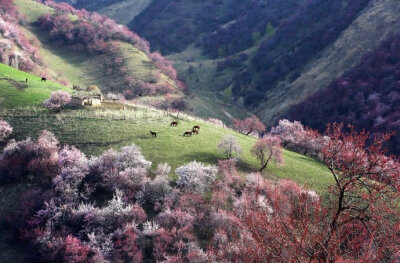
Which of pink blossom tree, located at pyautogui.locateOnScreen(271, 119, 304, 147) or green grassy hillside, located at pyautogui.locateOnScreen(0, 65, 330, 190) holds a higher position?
pink blossom tree, located at pyautogui.locateOnScreen(271, 119, 304, 147)

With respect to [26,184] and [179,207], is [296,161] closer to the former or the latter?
[179,207]

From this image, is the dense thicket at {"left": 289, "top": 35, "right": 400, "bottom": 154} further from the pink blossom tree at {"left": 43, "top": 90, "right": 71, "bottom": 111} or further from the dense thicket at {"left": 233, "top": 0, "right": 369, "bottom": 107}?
the pink blossom tree at {"left": 43, "top": 90, "right": 71, "bottom": 111}

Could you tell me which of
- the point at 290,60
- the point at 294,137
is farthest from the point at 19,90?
the point at 290,60

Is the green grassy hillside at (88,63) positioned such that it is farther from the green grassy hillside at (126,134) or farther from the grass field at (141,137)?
the grass field at (141,137)

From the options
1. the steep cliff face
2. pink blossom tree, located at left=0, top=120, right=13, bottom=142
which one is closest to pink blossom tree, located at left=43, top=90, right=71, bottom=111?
pink blossom tree, located at left=0, top=120, right=13, bottom=142

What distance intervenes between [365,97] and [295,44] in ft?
218

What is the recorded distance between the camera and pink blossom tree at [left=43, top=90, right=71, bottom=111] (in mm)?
62094

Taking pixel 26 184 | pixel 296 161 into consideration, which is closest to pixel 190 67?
pixel 296 161

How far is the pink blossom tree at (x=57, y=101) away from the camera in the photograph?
62.1m

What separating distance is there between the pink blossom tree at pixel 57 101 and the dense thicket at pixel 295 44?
98407 millimetres

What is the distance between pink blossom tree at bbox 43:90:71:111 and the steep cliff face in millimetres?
84396

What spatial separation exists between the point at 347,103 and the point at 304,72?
1484 inches

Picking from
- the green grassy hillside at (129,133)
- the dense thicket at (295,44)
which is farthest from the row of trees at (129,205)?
the dense thicket at (295,44)

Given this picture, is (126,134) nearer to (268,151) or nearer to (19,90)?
(268,151)
